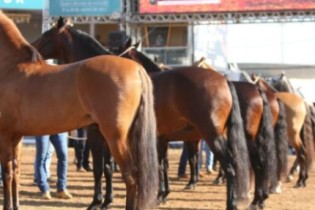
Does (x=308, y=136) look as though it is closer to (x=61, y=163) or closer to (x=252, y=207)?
(x=252, y=207)

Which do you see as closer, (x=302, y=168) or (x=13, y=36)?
(x=13, y=36)

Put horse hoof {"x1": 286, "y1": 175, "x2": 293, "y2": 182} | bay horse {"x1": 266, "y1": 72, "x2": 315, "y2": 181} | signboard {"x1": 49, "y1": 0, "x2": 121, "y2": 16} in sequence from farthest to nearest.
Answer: signboard {"x1": 49, "y1": 0, "x2": 121, "y2": 16} → bay horse {"x1": 266, "y1": 72, "x2": 315, "y2": 181} → horse hoof {"x1": 286, "y1": 175, "x2": 293, "y2": 182}

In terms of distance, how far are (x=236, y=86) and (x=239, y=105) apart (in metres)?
0.46

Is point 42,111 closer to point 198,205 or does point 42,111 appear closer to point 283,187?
point 198,205

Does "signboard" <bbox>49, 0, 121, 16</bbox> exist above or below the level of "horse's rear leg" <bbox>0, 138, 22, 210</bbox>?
above

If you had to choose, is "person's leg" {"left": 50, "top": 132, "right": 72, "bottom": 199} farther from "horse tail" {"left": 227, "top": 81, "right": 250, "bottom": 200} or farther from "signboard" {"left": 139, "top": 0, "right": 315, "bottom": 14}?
"signboard" {"left": 139, "top": 0, "right": 315, "bottom": 14}

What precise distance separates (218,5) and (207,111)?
1285 centimetres

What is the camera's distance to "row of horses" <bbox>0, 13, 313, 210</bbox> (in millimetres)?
6703

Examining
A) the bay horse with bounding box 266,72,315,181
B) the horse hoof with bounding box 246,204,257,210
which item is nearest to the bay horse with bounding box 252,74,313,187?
the bay horse with bounding box 266,72,315,181

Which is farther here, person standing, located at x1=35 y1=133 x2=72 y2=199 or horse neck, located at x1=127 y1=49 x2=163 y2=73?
horse neck, located at x1=127 y1=49 x2=163 y2=73

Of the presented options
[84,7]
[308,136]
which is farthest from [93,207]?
[84,7]

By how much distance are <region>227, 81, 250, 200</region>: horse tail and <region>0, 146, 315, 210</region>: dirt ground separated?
763mm

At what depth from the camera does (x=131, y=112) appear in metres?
6.69

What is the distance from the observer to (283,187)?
1174 cm
